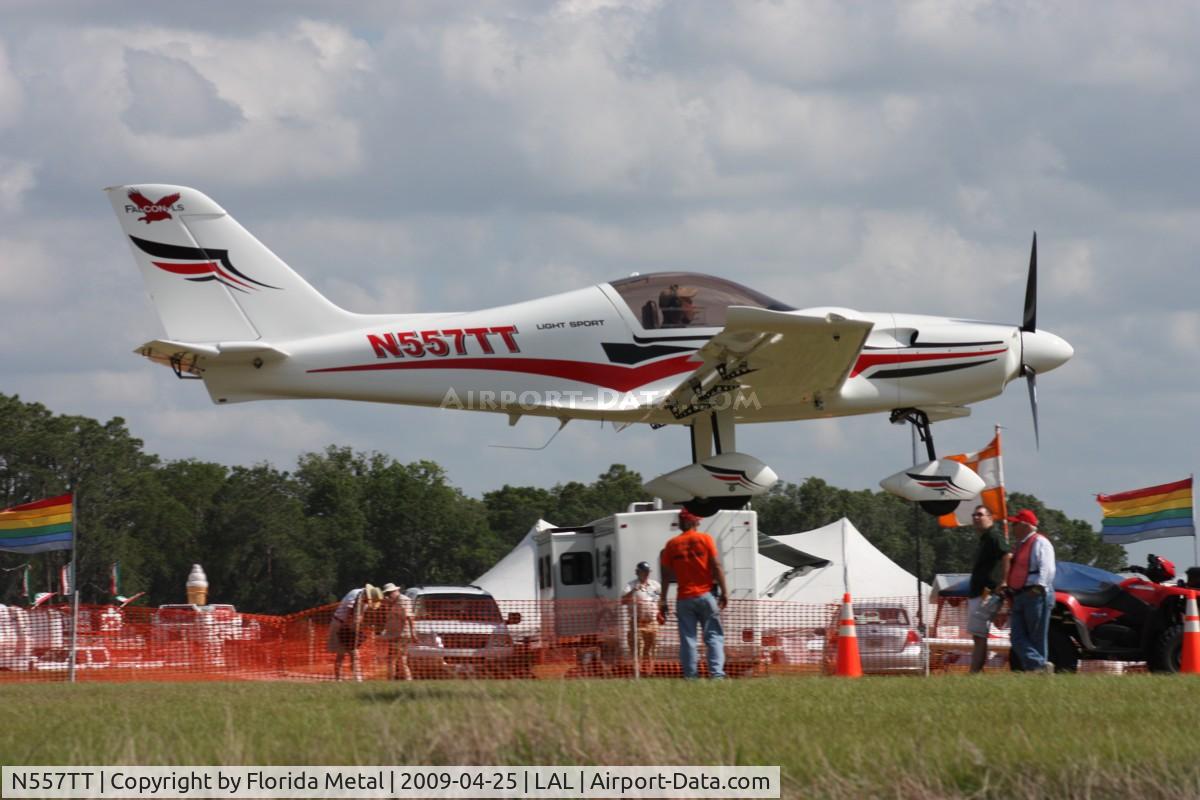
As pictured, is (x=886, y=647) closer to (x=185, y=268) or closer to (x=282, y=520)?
(x=185, y=268)

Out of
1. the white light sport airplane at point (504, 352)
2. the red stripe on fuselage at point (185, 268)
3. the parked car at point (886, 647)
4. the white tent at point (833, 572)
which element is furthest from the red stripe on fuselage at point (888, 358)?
the white tent at point (833, 572)

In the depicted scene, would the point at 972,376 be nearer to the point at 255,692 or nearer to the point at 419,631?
the point at 419,631

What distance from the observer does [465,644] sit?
1750cm

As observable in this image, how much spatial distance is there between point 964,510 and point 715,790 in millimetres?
11347

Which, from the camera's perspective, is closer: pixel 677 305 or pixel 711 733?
pixel 711 733

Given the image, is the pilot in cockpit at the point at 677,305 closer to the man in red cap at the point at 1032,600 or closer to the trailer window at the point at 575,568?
the trailer window at the point at 575,568

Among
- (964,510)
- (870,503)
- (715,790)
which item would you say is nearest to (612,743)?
(715,790)

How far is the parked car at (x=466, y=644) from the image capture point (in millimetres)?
16797

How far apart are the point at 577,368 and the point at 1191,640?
812 centimetres

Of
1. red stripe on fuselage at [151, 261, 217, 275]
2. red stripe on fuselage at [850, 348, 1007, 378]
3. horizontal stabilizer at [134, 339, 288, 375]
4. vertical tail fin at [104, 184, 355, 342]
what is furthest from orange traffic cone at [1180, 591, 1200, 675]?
red stripe on fuselage at [151, 261, 217, 275]

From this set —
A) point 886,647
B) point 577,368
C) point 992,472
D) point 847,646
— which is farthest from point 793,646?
point 992,472

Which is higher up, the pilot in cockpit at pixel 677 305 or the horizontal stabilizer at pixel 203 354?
the pilot in cockpit at pixel 677 305

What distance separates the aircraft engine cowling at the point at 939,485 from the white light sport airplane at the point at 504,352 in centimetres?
2

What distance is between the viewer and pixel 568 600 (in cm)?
1902
